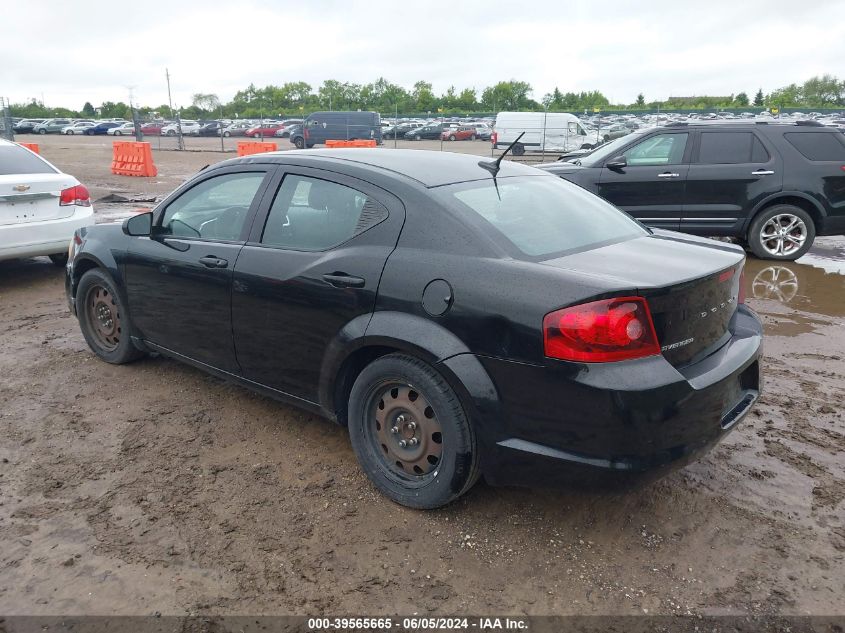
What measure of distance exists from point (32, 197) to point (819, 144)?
932 cm

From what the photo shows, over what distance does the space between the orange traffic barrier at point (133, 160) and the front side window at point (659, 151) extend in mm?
15225

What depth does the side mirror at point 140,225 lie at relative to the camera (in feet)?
14.3

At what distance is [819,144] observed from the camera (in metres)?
8.55

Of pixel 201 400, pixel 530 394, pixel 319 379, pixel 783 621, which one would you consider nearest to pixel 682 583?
pixel 783 621

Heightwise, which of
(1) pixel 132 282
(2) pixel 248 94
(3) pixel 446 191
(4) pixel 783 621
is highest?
(2) pixel 248 94

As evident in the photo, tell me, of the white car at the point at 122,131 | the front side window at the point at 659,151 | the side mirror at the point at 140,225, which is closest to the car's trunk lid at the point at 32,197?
the side mirror at the point at 140,225

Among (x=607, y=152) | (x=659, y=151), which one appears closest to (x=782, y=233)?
(x=659, y=151)

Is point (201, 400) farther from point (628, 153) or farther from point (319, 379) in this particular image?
point (628, 153)

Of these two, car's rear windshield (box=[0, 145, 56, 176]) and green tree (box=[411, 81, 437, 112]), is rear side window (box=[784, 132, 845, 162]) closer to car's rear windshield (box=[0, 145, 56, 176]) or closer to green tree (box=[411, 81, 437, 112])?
car's rear windshield (box=[0, 145, 56, 176])

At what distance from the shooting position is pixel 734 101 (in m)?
84.6

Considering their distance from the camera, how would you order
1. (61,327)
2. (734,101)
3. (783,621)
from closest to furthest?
(783,621) → (61,327) → (734,101)

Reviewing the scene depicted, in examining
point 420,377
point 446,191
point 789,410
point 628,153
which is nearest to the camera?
point 420,377

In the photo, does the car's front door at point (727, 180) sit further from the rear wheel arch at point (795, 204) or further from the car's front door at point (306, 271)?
the car's front door at point (306, 271)

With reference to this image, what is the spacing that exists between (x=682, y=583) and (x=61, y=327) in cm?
540
